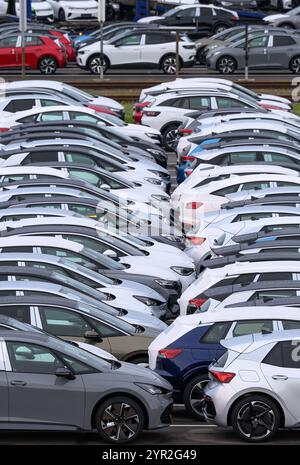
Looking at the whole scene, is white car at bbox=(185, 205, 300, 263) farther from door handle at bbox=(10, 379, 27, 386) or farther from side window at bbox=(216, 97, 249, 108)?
side window at bbox=(216, 97, 249, 108)

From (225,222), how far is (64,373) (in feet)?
25.1

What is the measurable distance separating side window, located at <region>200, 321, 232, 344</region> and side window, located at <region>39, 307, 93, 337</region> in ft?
4.44

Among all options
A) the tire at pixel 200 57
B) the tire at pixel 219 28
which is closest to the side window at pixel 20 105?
the tire at pixel 200 57

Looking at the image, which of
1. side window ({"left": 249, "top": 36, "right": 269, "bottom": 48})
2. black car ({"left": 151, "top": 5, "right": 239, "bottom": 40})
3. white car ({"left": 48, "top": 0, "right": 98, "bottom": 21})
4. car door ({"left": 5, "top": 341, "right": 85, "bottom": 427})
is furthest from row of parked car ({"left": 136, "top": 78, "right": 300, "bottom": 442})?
white car ({"left": 48, "top": 0, "right": 98, "bottom": 21})

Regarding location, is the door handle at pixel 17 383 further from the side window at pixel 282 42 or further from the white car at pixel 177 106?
the side window at pixel 282 42

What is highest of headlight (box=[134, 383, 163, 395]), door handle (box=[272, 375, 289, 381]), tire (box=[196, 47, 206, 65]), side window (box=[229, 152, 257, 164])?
side window (box=[229, 152, 257, 164])

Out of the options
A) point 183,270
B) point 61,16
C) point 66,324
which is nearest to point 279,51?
point 61,16

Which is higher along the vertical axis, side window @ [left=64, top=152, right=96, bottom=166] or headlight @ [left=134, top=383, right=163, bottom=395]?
side window @ [left=64, top=152, right=96, bottom=166]

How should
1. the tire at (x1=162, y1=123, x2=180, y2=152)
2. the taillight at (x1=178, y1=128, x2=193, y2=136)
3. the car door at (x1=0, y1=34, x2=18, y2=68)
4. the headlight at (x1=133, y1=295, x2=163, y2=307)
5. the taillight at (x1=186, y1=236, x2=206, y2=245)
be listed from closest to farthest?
the headlight at (x1=133, y1=295, x2=163, y2=307) < the taillight at (x1=186, y1=236, x2=206, y2=245) < the taillight at (x1=178, y1=128, x2=193, y2=136) < the tire at (x1=162, y1=123, x2=180, y2=152) < the car door at (x1=0, y1=34, x2=18, y2=68)

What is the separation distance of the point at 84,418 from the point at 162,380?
1001mm

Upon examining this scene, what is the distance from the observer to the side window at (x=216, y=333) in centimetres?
Result: 1556

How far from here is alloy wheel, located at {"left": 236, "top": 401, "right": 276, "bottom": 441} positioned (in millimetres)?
14516

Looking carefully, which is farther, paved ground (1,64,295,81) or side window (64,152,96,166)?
paved ground (1,64,295,81)

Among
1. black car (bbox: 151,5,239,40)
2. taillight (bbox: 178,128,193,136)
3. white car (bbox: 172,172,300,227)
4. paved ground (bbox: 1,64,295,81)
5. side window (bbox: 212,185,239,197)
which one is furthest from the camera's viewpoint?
black car (bbox: 151,5,239,40)
